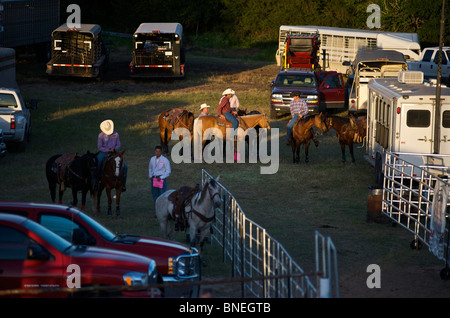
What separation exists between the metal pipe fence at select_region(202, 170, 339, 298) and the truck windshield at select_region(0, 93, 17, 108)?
11.3 meters

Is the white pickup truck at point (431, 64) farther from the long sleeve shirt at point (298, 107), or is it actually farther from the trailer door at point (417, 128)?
the trailer door at point (417, 128)

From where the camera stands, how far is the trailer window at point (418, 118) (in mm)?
17375

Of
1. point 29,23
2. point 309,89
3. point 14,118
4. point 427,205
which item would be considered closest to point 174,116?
point 14,118

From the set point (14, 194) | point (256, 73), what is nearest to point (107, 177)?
point (14, 194)

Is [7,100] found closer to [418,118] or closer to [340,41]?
[418,118]

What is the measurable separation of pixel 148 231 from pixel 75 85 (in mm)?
25702

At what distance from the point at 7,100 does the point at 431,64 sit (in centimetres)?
2059

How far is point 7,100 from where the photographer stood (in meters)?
23.7

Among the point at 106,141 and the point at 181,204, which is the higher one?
the point at 106,141

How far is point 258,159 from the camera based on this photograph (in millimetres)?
22562

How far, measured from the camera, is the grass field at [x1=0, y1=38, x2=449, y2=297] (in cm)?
1252

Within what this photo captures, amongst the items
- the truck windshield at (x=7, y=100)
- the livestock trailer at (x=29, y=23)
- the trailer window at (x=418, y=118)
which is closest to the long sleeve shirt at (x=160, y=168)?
the trailer window at (x=418, y=118)

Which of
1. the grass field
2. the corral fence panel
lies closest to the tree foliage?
the grass field

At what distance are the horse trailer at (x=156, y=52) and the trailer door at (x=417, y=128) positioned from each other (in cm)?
A: 2231
